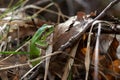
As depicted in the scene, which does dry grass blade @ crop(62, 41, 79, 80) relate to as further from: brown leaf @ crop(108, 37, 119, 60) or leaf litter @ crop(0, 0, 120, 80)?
brown leaf @ crop(108, 37, 119, 60)

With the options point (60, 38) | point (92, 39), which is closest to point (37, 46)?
point (60, 38)

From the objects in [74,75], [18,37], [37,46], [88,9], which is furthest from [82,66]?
[88,9]

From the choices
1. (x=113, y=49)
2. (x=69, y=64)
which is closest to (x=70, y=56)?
(x=69, y=64)

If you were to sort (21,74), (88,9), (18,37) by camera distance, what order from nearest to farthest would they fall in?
1. (21,74)
2. (18,37)
3. (88,9)

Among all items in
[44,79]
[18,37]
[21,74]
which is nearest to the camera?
[44,79]

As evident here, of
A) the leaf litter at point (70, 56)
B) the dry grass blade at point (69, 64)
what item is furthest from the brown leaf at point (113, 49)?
the dry grass blade at point (69, 64)

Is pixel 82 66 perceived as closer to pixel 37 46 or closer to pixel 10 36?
pixel 37 46

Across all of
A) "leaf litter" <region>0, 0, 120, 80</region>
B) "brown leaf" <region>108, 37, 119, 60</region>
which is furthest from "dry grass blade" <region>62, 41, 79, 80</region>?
"brown leaf" <region>108, 37, 119, 60</region>

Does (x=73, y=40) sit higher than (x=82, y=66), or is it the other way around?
(x=73, y=40)

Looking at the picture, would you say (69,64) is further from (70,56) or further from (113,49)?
(113,49)

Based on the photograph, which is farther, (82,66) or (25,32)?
(25,32)

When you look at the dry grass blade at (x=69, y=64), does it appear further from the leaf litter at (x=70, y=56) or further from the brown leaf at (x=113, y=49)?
the brown leaf at (x=113, y=49)
